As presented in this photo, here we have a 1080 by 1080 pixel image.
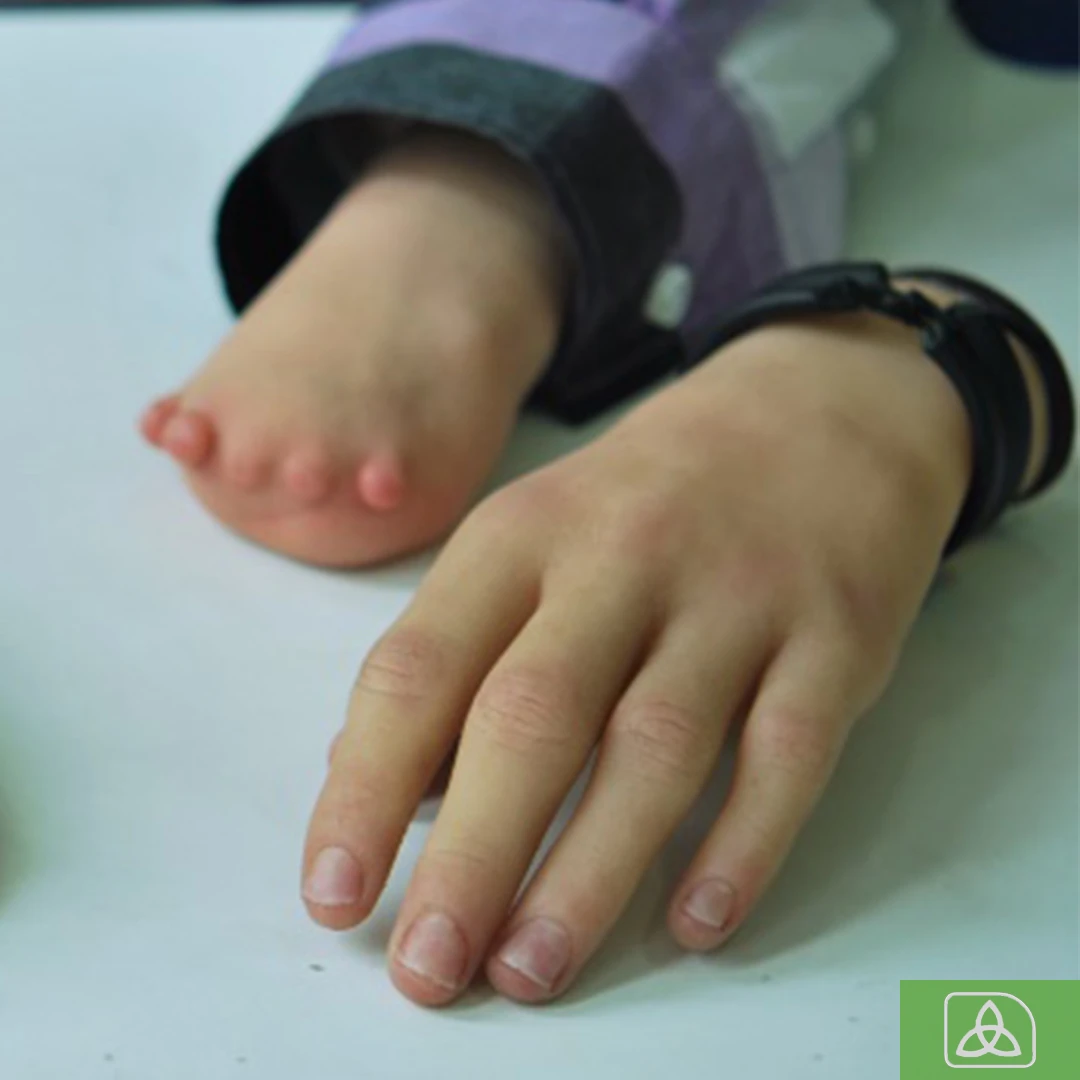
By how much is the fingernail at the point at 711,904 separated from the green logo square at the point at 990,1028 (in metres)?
0.04

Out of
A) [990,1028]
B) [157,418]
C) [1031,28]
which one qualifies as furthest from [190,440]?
[1031,28]

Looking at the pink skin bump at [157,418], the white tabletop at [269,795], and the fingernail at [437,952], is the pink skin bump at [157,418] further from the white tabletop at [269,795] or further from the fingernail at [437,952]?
the fingernail at [437,952]

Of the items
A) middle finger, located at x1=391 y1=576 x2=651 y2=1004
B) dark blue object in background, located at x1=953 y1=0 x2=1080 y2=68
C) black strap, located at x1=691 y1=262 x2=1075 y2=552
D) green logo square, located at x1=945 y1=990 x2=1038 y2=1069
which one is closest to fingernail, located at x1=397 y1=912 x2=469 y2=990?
middle finger, located at x1=391 y1=576 x2=651 y2=1004

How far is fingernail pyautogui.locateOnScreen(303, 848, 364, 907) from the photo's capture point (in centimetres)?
38

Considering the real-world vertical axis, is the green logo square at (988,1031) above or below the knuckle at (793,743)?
below

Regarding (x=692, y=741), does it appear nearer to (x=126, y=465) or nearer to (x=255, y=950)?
(x=255, y=950)

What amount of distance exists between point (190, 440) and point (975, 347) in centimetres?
22

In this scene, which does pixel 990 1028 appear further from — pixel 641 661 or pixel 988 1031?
pixel 641 661

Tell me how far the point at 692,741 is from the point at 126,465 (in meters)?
0.21

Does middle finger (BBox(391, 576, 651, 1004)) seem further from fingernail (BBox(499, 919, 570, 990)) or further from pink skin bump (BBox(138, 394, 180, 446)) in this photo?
pink skin bump (BBox(138, 394, 180, 446))

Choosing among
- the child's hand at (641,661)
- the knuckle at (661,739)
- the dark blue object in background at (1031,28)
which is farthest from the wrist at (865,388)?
the dark blue object in background at (1031,28)

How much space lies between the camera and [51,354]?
0.58 metres

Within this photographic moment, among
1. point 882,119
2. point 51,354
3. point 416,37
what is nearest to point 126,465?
point 51,354

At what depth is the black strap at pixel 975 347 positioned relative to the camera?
1.63 ft
